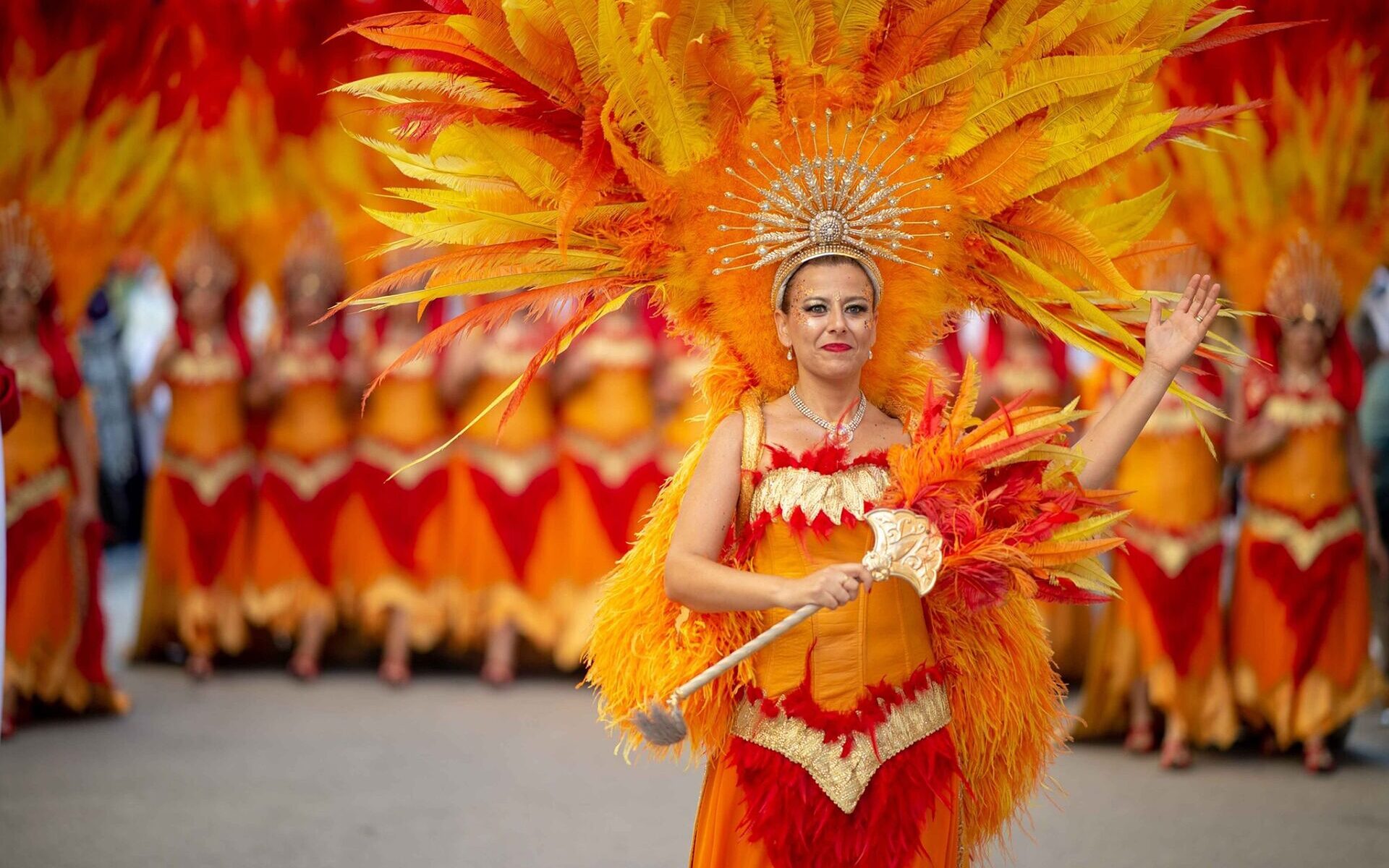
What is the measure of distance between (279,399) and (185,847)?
2.89 meters

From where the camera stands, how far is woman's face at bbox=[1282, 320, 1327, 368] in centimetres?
538

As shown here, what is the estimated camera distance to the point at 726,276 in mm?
2816

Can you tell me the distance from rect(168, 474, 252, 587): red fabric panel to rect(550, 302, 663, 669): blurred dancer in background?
64.5 inches

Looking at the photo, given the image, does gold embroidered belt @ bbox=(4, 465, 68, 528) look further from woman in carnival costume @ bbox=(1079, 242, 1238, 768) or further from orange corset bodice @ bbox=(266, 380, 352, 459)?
woman in carnival costume @ bbox=(1079, 242, 1238, 768)

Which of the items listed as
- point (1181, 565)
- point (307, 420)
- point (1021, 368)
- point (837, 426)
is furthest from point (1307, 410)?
point (307, 420)

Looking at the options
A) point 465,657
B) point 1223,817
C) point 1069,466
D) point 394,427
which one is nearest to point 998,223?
point 1069,466

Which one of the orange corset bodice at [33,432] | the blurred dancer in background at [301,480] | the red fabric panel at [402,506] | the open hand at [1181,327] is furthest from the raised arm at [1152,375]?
the blurred dancer in background at [301,480]

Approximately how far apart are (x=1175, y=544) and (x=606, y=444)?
8.74ft

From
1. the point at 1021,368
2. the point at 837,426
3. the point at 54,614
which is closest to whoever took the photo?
the point at 837,426

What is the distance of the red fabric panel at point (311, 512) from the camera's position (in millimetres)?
7027

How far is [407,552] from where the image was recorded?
6.98 m

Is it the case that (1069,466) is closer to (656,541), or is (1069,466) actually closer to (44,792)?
(656,541)

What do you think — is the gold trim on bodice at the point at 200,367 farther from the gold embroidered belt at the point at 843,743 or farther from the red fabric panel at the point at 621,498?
the gold embroidered belt at the point at 843,743

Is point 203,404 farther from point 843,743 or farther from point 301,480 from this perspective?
point 843,743
